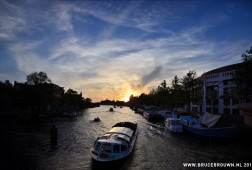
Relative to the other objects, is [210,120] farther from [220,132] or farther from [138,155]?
[138,155]

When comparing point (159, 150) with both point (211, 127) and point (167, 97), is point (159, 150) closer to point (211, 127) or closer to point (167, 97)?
point (211, 127)

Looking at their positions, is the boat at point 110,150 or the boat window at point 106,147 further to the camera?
the boat window at point 106,147

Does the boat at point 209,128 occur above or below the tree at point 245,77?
below

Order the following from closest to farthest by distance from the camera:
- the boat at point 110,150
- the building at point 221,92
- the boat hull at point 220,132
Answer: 1. the boat at point 110,150
2. the boat hull at point 220,132
3. the building at point 221,92

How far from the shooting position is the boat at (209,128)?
38.2m

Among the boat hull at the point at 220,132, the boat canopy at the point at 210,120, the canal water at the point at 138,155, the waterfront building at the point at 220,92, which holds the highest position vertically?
the waterfront building at the point at 220,92

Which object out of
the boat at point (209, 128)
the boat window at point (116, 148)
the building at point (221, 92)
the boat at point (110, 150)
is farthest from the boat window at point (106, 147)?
the building at point (221, 92)

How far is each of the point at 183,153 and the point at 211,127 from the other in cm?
1404

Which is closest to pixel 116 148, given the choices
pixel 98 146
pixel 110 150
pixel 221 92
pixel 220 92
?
pixel 110 150

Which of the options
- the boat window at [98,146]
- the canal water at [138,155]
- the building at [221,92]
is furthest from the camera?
the building at [221,92]

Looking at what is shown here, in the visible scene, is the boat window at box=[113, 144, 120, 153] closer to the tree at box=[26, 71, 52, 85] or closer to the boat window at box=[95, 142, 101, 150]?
the boat window at box=[95, 142, 101, 150]

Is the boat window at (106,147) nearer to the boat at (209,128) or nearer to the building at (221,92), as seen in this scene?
the boat at (209,128)

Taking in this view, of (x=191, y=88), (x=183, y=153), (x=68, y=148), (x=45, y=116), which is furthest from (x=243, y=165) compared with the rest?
(x=45, y=116)

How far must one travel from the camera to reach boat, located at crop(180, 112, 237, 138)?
125ft
